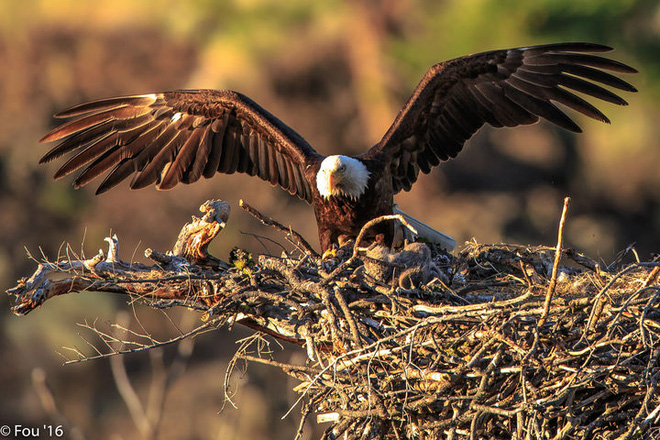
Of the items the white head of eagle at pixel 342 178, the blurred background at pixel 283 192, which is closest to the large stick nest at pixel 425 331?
the white head of eagle at pixel 342 178

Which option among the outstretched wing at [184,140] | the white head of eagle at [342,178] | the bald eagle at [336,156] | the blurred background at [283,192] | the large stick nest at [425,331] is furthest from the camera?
the blurred background at [283,192]

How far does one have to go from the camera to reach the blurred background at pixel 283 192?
13.1m

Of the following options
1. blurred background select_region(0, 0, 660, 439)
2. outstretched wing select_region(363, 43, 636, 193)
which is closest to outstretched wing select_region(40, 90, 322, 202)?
outstretched wing select_region(363, 43, 636, 193)

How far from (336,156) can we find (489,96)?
113 cm

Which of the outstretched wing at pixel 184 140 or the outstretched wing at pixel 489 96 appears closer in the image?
the outstretched wing at pixel 489 96

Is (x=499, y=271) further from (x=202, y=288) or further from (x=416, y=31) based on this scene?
(x=416, y=31)

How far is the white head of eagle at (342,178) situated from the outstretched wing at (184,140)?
0.29 metres

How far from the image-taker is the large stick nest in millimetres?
4336

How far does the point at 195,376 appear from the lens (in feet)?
44.0

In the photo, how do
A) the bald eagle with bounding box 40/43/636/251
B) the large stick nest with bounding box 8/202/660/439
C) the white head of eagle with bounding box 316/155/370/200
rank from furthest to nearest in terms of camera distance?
the bald eagle with bounding box 40/43/636/251
the white head of eagle with bounding box 316/155/370/200
the large stick nest with bounding box 8/202/660/439

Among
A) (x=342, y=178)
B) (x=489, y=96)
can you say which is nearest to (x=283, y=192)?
(x=489, y=96)

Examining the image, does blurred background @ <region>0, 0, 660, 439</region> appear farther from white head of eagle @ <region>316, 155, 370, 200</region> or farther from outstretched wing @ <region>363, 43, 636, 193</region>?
white head of eagle @ <region>316, 155, 370, 200</region>

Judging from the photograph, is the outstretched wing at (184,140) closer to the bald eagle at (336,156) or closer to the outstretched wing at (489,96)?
the bald eagle at (336,156)


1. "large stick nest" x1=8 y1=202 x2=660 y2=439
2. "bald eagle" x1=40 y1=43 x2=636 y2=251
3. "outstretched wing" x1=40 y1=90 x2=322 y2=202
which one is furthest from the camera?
"outstretched wing" x1=40 y1=90 x2=322 y2=202
